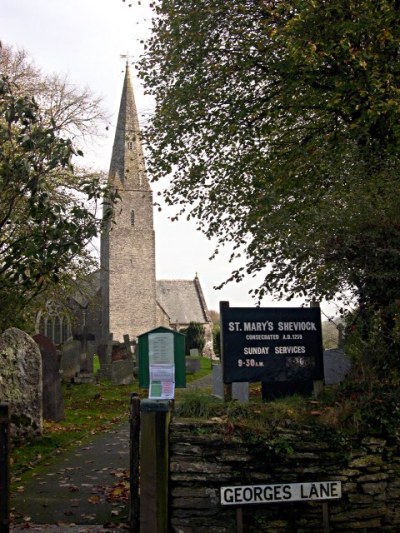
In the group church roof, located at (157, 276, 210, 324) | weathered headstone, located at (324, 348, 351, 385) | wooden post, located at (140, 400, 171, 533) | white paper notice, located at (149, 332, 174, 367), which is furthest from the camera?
church roof, located at (157, 276, 210, 324)

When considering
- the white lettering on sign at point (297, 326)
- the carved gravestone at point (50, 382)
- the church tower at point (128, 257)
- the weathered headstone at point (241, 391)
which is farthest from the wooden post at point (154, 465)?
the church tower at point (128, 257)

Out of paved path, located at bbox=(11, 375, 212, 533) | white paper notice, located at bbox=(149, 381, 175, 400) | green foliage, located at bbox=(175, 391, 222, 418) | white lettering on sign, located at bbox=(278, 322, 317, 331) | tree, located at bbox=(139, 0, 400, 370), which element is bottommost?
paved path, located at bbox=(11, 375, 212, 533)

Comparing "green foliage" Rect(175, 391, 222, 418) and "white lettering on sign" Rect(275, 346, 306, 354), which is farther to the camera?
"white lettering on sign" Rect(275, 346, 306, 354)

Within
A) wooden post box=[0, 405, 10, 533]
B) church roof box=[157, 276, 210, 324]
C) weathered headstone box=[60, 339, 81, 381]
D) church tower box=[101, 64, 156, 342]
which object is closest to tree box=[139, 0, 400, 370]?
wooden post box=[0, 405, 10, 533]

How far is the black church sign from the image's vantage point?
7.43 metres

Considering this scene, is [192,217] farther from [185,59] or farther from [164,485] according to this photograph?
[164,485]

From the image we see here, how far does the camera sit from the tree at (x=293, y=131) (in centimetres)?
776

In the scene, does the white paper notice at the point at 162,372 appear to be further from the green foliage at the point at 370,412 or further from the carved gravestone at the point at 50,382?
the carved gravestone at the point at 50,382

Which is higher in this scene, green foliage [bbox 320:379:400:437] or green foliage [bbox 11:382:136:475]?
green foliage [bbox 320:379:400:437]

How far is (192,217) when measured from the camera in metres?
15.8

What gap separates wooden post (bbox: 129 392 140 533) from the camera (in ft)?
20.5

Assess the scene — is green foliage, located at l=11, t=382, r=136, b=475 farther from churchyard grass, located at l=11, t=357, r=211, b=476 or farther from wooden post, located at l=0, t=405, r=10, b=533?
wooden post, located at l=0, t=405, r=10, b=533

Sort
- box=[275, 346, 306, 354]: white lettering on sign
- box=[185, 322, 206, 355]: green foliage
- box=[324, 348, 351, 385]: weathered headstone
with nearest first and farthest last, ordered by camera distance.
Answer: box=[275, 346, 306, 354]: white lettering on sign
box=[324, 348, 351, 385]: weathered headstone
box=[185, 322, 206, 355]: green foliage

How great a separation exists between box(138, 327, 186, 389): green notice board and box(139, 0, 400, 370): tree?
2131 mm
